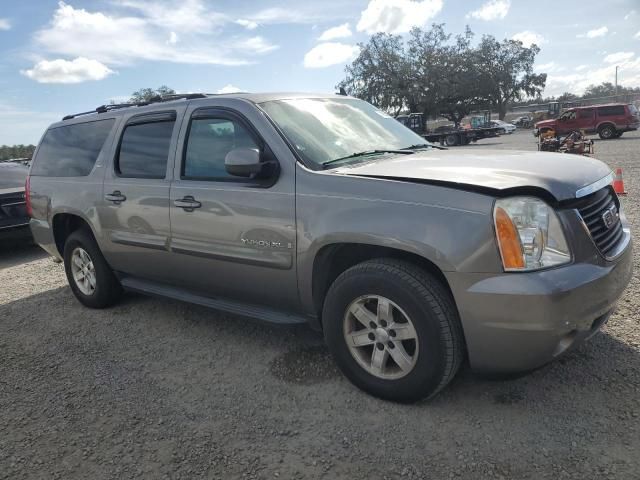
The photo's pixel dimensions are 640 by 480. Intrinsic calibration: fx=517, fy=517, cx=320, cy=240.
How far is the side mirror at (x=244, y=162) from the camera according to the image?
3.12 m

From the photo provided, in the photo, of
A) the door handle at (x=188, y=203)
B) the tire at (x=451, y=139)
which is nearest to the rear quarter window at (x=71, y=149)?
the door handle at (x=188, y=203)

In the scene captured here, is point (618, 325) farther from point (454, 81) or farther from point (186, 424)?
point (454, 81)

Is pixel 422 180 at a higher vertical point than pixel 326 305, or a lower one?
higher

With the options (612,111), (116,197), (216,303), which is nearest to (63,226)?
(116,197)

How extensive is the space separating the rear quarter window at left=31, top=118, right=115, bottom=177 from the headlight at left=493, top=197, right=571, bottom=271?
11.8 ft

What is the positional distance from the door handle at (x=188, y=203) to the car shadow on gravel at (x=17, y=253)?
487 centimetres

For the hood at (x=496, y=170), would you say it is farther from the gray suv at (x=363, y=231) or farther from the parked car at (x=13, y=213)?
the parked car at (x=13, y=213)

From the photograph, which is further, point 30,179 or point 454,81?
point 454,81

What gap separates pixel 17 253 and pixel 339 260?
278 inches

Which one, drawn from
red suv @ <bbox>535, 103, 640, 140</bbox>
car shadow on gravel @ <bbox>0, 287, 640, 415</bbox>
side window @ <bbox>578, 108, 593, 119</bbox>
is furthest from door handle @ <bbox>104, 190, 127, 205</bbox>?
side window @ <bbox>578, 108, 593, 119</bbox>

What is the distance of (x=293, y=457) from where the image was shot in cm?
257

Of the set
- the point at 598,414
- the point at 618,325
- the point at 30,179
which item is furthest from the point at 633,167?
the point at 30,179

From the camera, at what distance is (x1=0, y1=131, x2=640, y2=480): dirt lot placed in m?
2.47

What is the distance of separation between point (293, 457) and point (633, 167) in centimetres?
1343
